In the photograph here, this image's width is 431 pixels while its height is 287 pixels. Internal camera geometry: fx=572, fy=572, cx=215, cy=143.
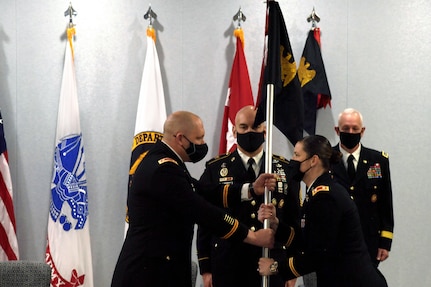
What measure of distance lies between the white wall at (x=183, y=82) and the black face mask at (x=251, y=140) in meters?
1.54

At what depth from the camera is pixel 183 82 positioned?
5.03 meters

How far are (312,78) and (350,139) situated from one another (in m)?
1.09

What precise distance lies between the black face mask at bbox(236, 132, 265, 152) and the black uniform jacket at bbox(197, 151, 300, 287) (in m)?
0.09

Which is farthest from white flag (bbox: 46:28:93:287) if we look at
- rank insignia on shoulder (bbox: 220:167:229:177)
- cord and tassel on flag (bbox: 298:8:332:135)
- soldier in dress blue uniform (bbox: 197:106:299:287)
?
cord and tassel on flag (bbox: 298:8:332:135)

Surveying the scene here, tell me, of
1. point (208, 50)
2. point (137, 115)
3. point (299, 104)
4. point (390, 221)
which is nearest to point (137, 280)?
point (299, 104)

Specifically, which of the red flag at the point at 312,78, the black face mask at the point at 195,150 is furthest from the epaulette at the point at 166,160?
the red flag at the point at 312,78

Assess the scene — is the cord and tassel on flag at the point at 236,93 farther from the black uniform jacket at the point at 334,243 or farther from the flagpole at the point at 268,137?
the black uniform jacket at the point at 334,243

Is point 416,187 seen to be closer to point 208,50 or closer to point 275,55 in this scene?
point 208,50

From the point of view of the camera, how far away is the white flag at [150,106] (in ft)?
15.6

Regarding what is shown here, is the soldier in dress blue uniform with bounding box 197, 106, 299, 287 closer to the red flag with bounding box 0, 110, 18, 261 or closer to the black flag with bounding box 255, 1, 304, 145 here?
the black flag with bounding box 255, 1, 304, 145

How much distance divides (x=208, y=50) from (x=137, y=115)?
33.7 inches

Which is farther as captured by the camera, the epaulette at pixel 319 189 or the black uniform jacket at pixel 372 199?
the black uniform jacket at pixel 372 199

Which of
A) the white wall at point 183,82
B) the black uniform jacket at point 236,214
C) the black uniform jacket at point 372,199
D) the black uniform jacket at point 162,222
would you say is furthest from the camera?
the white wall at point 183,82

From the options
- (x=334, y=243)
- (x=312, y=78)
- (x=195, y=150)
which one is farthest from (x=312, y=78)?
(x=334, y=243)
